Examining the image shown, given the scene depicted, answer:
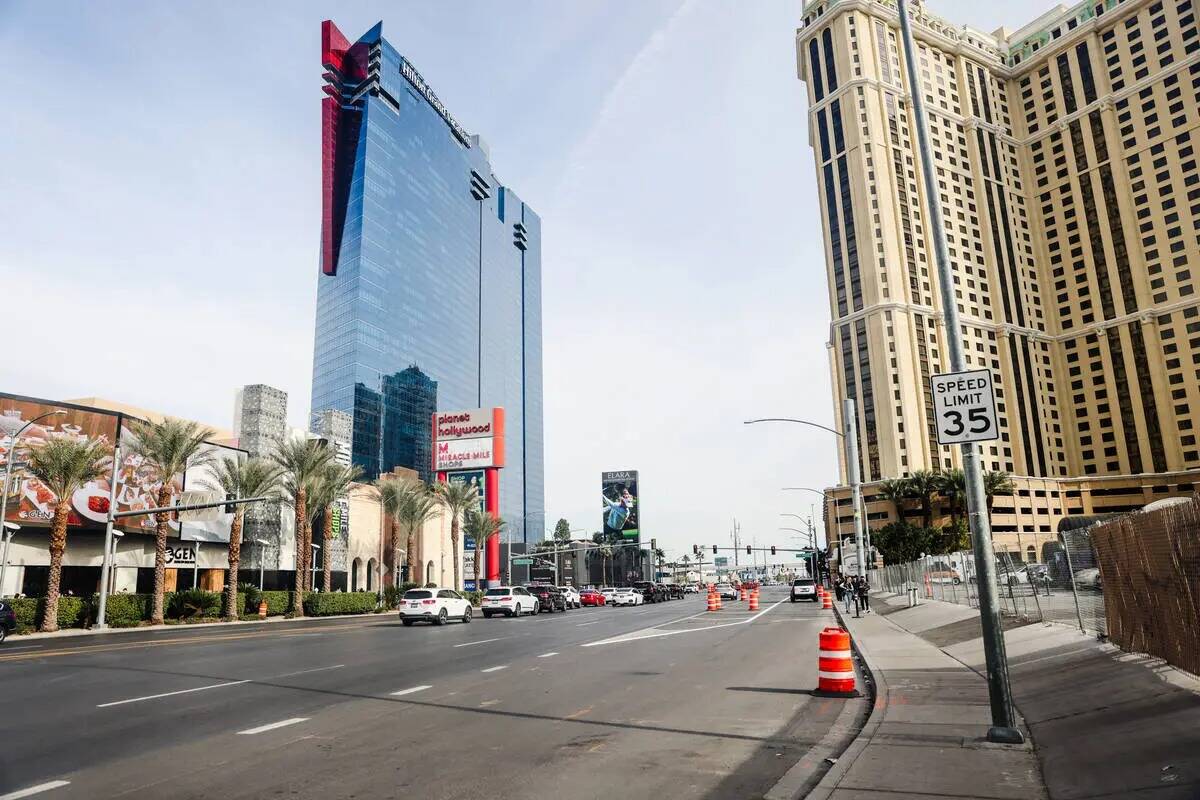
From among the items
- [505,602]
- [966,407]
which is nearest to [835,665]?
[966,407]

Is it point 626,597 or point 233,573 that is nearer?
point 233,573

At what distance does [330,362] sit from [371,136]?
42.3 m

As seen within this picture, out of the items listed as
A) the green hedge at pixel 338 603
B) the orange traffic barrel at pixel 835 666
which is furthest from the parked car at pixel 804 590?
the orange traffic barrel at pixel 835 666

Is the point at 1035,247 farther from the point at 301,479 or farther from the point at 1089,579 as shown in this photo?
the point at 1089,579

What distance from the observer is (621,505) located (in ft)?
510

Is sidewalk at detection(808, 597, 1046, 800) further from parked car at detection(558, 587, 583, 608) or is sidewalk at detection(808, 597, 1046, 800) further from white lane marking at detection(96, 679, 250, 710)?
parked car at detection(558, 587, 583, 608)

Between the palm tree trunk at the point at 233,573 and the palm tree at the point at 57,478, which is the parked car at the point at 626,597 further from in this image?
the palm tree at the point at 57,478

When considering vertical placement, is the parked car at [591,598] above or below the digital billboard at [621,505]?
below

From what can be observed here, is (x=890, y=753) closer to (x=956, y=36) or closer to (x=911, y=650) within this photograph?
(x=911, y=650)

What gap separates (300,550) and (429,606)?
51.8 ft

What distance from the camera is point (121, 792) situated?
21.6 ft

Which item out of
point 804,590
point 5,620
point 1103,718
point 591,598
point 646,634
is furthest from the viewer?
point 591,598

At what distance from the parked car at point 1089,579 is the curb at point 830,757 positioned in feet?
23.5

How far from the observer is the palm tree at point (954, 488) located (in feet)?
327
